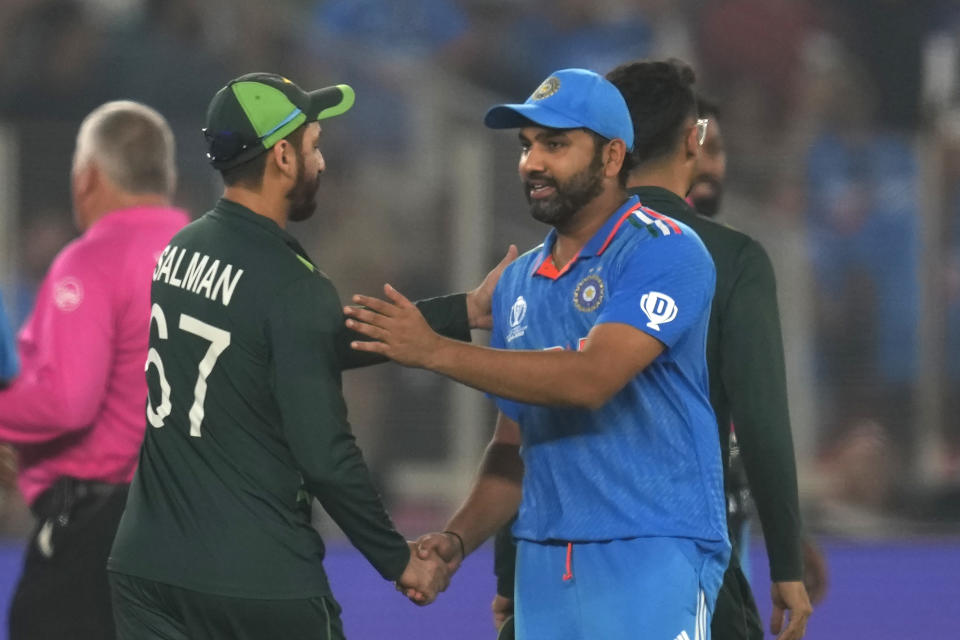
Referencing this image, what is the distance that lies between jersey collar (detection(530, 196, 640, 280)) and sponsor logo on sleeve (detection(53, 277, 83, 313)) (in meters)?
1.54

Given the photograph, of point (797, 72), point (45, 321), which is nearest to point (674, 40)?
point (797, 72)

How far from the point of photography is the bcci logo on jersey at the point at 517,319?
124 inches

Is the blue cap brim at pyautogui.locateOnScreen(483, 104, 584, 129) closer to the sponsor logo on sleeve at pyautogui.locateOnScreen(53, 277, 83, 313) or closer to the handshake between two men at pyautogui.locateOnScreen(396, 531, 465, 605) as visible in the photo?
the handshake between two men at pyautogui.locateOnScreen(396, 531, 465, 605)

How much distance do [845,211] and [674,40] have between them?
194 centimetres

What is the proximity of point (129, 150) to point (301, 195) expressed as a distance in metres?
1.32

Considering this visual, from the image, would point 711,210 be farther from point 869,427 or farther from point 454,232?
point 869,427

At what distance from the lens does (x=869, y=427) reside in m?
9.99

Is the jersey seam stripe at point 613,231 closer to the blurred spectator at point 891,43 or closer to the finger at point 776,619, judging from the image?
the finger at point 776,619

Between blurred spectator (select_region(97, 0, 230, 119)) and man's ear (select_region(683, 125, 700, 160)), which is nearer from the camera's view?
man's ear (select_region(683, 125, 700, 160))

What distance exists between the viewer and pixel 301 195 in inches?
132

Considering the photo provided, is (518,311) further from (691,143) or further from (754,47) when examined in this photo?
(754,47)

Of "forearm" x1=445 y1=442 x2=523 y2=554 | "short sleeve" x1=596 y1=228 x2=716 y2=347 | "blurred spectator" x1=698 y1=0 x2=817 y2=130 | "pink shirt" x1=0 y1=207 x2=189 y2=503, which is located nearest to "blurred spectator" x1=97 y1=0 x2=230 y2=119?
"blurred spectator" x1=698 y1=0 x2=817 y2=130

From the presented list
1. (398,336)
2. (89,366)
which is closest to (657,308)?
(398,336)

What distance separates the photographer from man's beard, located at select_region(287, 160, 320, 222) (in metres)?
3.34
